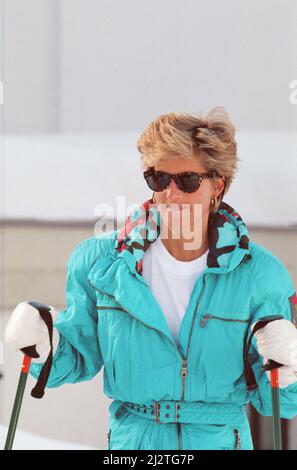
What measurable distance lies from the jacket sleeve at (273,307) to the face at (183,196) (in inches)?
6.4

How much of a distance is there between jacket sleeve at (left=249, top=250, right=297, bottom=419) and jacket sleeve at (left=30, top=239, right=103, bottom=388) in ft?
1.01

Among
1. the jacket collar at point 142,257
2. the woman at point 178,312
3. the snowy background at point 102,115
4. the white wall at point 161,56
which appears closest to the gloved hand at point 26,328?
the woman at point 178,312

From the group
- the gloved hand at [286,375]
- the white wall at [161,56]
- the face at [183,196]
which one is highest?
the white wall at [161,56]

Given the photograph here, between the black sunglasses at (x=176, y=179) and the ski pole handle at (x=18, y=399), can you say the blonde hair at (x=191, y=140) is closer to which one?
the black sunglasses at (x=176, y=179)

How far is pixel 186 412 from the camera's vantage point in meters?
1.39

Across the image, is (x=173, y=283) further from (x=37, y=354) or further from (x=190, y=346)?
(x=37, y=354)

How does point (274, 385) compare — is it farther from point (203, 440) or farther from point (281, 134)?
point (281, 134)

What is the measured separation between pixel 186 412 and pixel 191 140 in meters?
0.50

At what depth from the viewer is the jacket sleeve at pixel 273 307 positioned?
4.58ft

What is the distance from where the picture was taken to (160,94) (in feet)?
8.38

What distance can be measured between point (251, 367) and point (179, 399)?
5.7 inches

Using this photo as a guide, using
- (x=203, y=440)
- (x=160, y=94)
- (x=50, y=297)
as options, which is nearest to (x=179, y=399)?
(x=203, y=440)

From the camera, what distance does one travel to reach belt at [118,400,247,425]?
1384 mm

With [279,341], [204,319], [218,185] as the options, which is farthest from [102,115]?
[279,341]
